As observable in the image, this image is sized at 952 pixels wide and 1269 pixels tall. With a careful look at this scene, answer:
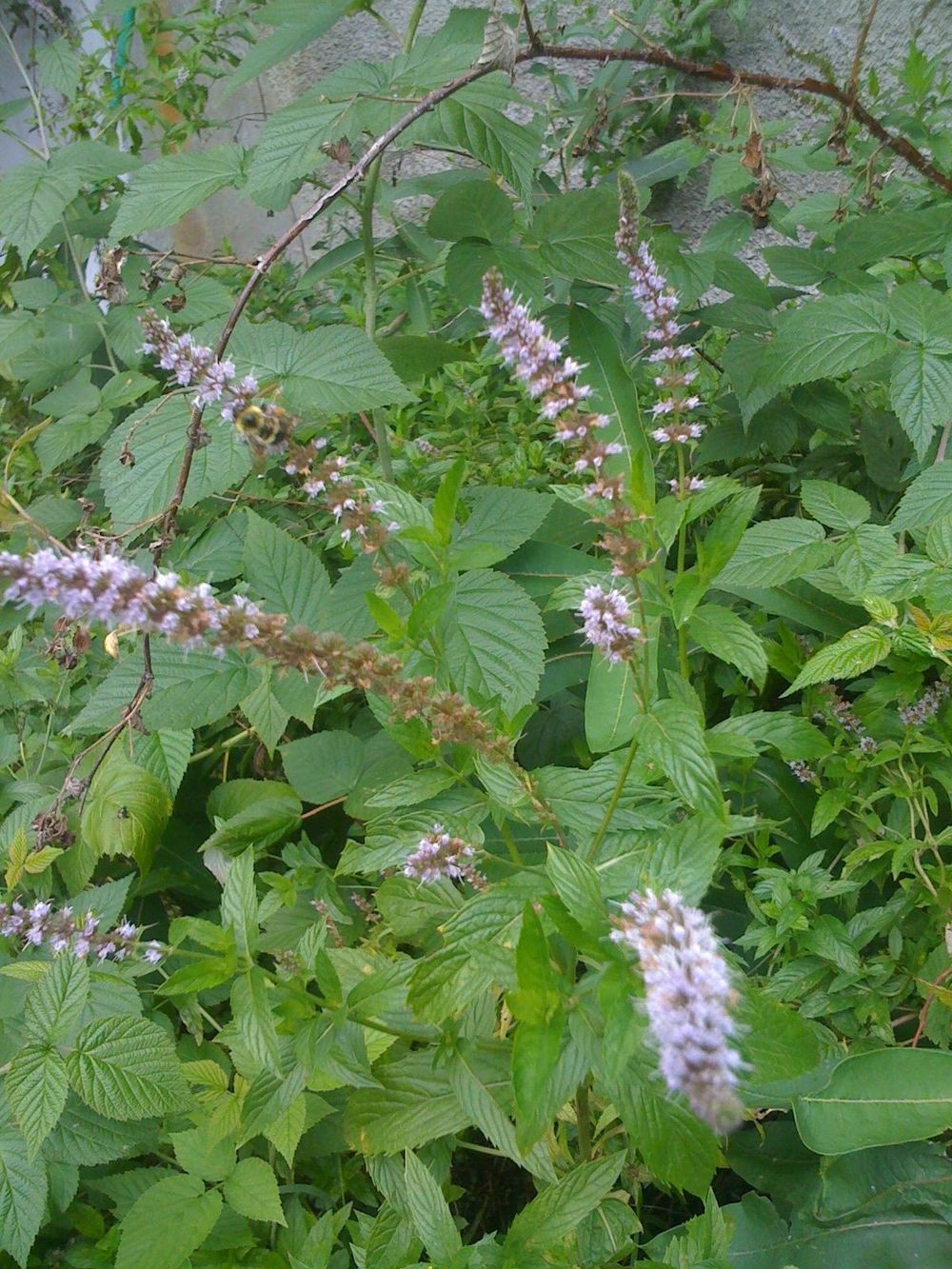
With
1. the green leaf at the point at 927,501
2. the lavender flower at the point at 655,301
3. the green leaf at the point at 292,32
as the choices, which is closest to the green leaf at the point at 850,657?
the green leaf at the point at 927,501

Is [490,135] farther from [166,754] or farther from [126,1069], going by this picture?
[126,1069]

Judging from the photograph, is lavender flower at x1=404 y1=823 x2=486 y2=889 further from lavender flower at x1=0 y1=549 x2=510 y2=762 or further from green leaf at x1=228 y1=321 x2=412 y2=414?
green leaf at x1=228 y1=321 x2=412 y2=414

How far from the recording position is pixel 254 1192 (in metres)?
0.96

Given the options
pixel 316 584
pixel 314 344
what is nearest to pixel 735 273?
pixel 314 344

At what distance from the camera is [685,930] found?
52 cm

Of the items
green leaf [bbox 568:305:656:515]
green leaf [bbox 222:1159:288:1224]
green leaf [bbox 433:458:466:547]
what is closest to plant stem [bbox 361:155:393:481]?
green leaf [bbox 568:305:656:515]

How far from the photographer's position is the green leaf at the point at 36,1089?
906 mm

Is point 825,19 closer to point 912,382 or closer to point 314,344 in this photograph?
point 912,382

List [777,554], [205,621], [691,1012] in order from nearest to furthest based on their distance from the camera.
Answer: [691,1012] < [205,621] < [777,554]

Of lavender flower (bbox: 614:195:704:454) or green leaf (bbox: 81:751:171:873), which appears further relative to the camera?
green leaf (bbox: 81:751:171:873)

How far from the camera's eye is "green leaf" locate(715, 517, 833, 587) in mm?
1111

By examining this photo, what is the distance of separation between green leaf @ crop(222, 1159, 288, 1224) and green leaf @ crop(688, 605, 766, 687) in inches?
26.4

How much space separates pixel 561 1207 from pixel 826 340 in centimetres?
99

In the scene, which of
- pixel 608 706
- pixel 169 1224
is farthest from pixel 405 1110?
pixel 608 706
